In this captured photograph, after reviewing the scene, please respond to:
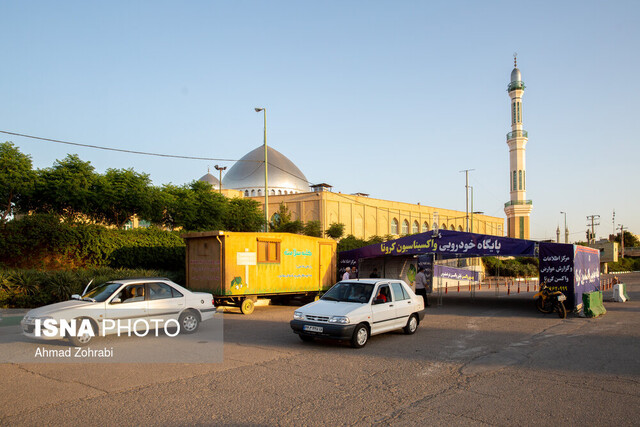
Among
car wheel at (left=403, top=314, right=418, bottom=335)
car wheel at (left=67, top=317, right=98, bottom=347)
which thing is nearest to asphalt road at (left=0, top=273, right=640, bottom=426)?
car wheel at (left=403, top=314, right=418, bottom=335)

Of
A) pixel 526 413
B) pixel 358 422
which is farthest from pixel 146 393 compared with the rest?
pixel 526 413

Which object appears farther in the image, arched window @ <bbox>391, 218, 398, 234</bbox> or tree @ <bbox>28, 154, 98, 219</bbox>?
arched window @ <bbox>391, 218, 398, 234</bbox>

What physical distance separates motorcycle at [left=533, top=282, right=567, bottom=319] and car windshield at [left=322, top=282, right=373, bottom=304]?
9163 mm

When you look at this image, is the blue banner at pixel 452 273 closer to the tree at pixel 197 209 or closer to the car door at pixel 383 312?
the tree at pixel 197 209

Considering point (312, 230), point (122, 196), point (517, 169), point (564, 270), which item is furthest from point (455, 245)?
point (517, 169)

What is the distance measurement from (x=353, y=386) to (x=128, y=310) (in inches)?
238

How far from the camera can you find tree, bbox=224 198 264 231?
3434 cm

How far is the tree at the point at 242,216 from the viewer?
34.3m

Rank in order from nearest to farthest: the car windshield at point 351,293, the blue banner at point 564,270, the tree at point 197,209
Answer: the car windshield at point 351,293, the blue banner at point 564,270, the tree at point 197,209

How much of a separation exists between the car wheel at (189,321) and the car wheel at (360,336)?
171 inches

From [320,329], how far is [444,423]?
489 cm

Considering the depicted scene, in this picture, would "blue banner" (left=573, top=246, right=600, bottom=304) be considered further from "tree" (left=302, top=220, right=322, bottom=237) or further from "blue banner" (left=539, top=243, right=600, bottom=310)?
"tree" (left=302, top=220, right=322, bottom=237)

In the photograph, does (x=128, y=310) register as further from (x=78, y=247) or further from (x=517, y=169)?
(x=517, y=169)

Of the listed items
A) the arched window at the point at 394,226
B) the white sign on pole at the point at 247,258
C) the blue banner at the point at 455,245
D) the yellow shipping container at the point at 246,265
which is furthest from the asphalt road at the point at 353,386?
the arched window at the point at 394,226
